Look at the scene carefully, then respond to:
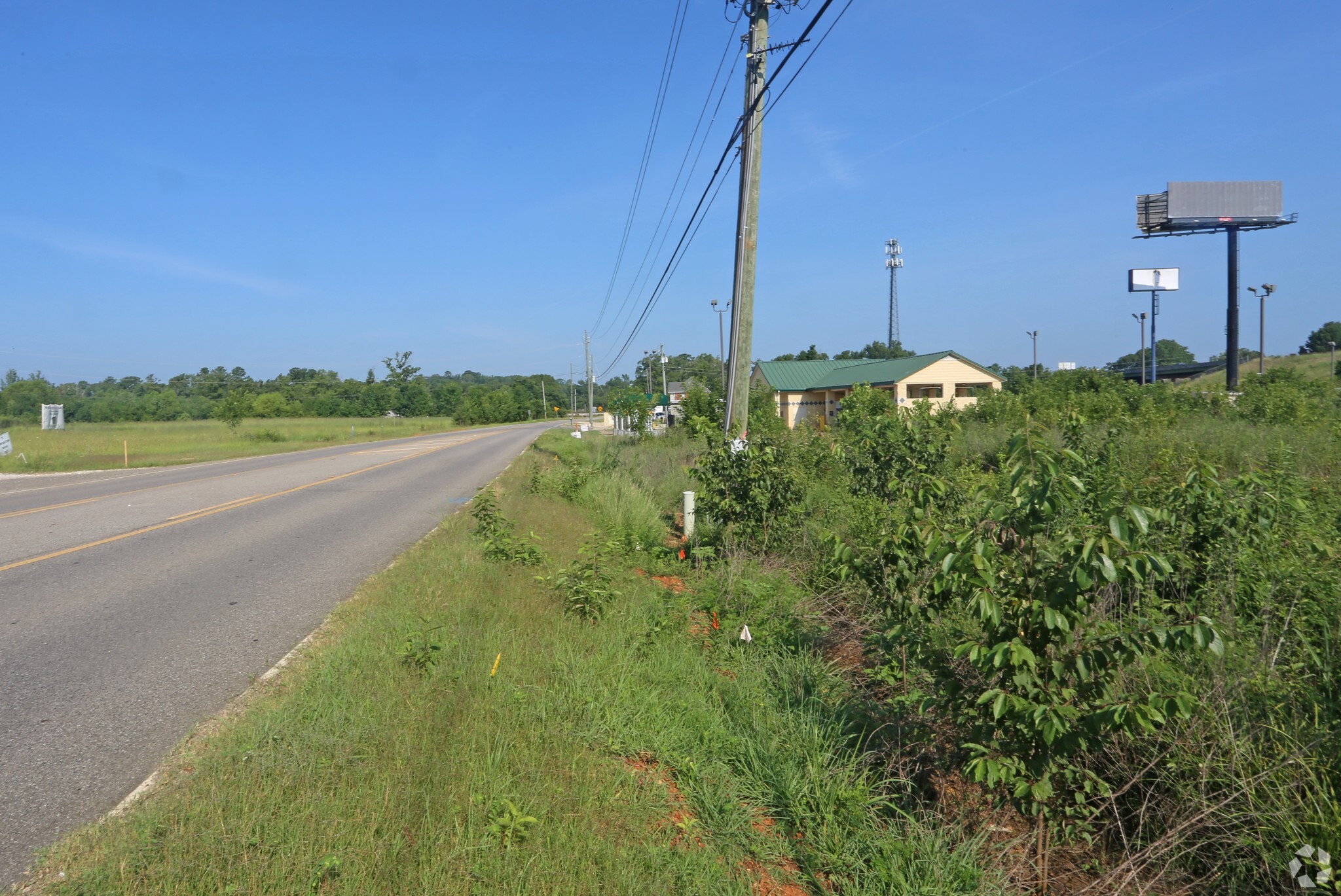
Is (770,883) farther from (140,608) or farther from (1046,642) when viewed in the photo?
(140,608)

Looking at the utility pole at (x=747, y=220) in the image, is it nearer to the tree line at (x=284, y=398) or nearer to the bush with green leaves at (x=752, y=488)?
the bush with green leaves at (x=752, y=488)

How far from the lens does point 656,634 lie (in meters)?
6.05

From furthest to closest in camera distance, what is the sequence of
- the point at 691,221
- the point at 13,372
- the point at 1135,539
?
the point at 13,372 → the point at 691,221 → the point at 1135,539

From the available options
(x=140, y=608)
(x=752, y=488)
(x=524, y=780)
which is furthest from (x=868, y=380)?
(x=524, y=780)

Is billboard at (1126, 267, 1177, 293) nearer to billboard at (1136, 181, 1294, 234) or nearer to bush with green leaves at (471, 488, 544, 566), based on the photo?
billboard at (1136, 181, 1294, 234)

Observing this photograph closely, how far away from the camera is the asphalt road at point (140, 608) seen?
3.91 metres

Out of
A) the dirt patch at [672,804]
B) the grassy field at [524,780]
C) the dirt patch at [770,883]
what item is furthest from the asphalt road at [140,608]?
the dirt patch at [770,883]

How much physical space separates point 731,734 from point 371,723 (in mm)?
2022

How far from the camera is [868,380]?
1806 inches

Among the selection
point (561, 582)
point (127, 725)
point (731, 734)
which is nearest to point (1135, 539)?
point (731, 734)

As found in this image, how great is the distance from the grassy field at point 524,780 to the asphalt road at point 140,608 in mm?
370

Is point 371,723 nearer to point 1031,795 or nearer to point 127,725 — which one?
point 127,725

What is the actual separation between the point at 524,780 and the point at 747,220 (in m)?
8.97

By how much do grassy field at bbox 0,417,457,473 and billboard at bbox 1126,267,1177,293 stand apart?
53096 mm
